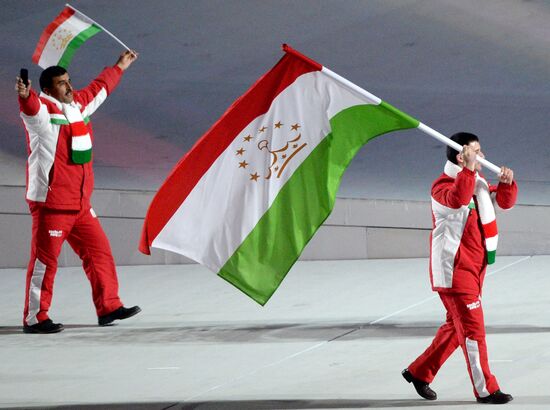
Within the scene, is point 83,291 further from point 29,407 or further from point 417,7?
point 417,7

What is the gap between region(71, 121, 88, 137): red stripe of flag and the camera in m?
8.80

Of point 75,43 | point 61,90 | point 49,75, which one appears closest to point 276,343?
point 61,90

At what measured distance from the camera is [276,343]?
8.02 meters

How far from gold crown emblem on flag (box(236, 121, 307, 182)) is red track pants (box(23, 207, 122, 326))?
7.47ft

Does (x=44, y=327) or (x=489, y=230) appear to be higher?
(x=489, y=230)

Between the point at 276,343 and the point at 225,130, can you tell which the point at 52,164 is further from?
the point at 225,130

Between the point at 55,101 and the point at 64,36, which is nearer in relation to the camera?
the point at 55,101

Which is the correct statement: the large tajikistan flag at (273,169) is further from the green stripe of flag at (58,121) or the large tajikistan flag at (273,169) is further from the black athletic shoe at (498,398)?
the green stripe of flag at (58,121)

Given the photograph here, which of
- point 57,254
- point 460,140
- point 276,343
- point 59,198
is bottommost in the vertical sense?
point 276,343

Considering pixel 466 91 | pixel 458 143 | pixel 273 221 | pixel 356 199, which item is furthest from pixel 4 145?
pixel 458 143

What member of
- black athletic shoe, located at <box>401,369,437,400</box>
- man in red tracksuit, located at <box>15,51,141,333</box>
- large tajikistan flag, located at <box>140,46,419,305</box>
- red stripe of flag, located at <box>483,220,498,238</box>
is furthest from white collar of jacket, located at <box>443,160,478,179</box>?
man in red tracksuit, located at <box>15,51,141,333</box>

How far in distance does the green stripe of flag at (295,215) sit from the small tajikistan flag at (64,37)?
9.60 ft

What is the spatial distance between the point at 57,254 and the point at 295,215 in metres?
2.60

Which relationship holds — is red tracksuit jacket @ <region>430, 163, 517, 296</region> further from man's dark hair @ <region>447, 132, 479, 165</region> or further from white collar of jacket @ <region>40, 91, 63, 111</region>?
white collar of jacket @ <region>40, 91, 63, 111</region>
